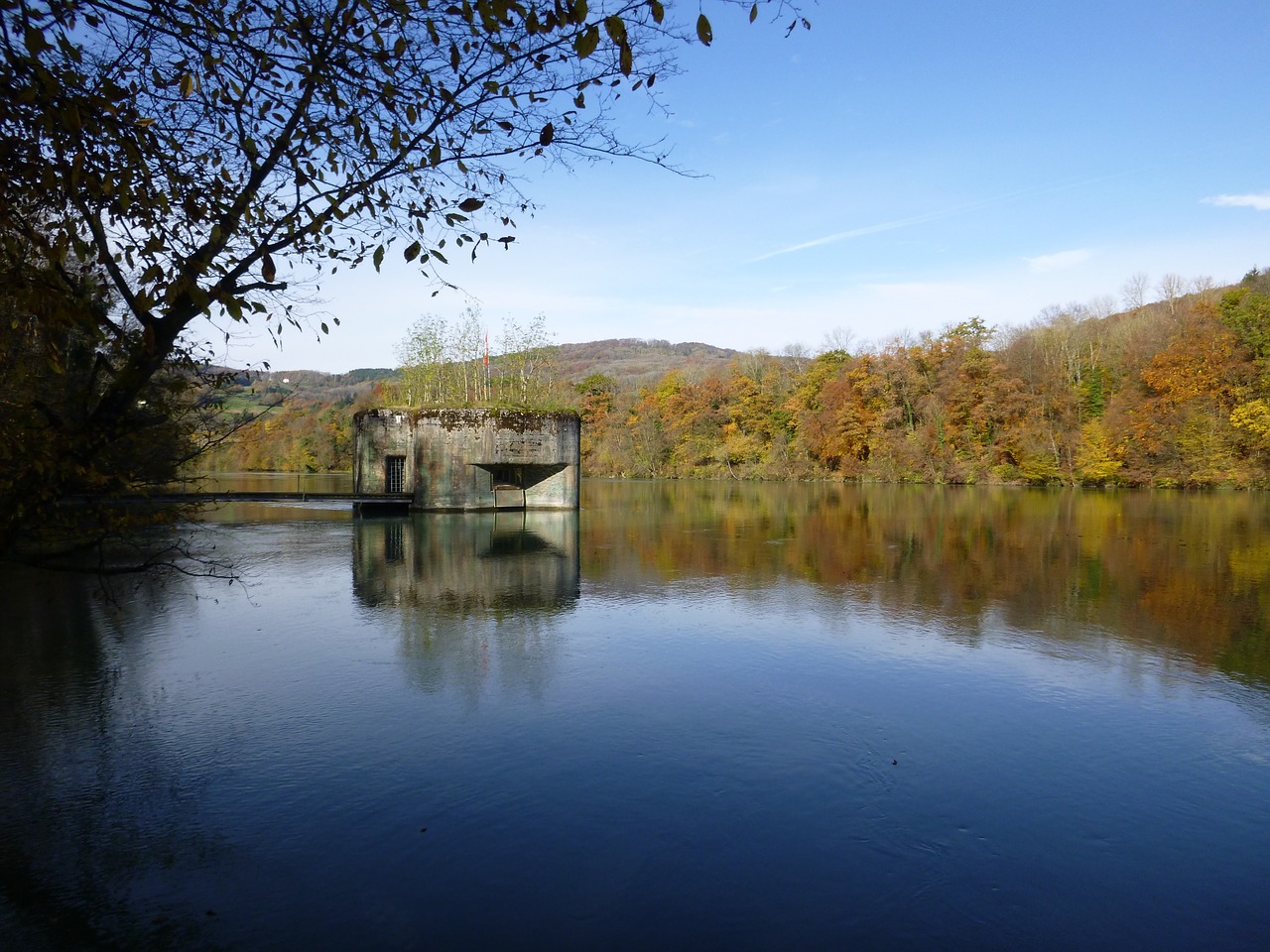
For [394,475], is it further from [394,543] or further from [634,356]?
[634,356]

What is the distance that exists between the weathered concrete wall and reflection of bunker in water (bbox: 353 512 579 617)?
3.32 metres

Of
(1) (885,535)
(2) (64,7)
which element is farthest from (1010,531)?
(2) (64,7)

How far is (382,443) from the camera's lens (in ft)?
77.4

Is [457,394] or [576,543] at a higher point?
[457,394]

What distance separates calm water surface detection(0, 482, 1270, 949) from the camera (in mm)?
3246

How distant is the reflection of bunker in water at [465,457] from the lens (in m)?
23.1

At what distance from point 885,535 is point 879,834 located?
14.0 metres

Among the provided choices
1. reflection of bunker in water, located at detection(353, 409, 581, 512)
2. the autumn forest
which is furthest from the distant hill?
reflection of bunker in water, located at detection(353, 409, 581, 512)

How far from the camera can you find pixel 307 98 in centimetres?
359

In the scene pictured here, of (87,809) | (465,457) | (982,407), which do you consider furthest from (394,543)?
(982,407)

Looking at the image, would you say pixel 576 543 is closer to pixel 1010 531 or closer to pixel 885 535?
pixel 885 535

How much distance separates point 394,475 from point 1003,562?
647 inches

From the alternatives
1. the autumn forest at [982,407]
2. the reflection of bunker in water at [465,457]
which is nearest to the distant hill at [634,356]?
the autumn forest at [982,407]

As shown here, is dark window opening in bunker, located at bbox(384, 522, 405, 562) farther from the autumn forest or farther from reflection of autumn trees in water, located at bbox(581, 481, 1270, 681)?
the autumn forest
